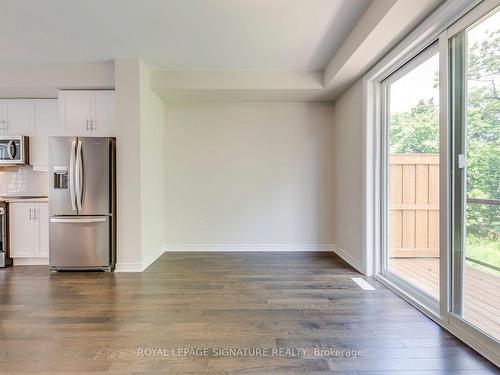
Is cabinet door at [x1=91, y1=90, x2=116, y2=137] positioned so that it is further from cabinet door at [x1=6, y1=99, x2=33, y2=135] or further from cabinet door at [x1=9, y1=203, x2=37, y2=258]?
cabinet door at [x1=9, y1=203, x2=37, y2=258]

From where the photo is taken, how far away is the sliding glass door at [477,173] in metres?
1.88

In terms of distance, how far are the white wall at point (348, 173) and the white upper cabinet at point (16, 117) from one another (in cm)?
469

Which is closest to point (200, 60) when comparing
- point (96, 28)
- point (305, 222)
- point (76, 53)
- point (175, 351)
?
point (96, 28)

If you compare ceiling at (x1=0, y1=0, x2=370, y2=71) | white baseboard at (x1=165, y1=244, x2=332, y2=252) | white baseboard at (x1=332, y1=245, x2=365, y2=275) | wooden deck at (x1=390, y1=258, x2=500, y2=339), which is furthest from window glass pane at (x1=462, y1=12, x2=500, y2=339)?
white baseboard at (x1=165, y1=244, x2=332, y2=252)

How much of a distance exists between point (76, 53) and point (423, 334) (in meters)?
4.63

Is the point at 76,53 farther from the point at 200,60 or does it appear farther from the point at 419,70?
the point at 419,70

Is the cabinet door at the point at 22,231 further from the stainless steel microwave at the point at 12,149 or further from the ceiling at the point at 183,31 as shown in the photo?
the ceiling at the point at 183,31

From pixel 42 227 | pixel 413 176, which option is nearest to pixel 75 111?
pixel 42 227

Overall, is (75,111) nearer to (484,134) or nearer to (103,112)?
(103,112)

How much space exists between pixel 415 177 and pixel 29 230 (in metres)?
4.98

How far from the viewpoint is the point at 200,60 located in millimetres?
3705

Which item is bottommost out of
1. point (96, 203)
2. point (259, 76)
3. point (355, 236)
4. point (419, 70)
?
point (355, 236)

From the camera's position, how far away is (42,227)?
4.02m

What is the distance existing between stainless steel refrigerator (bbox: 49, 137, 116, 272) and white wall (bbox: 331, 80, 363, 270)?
3.21 metres
